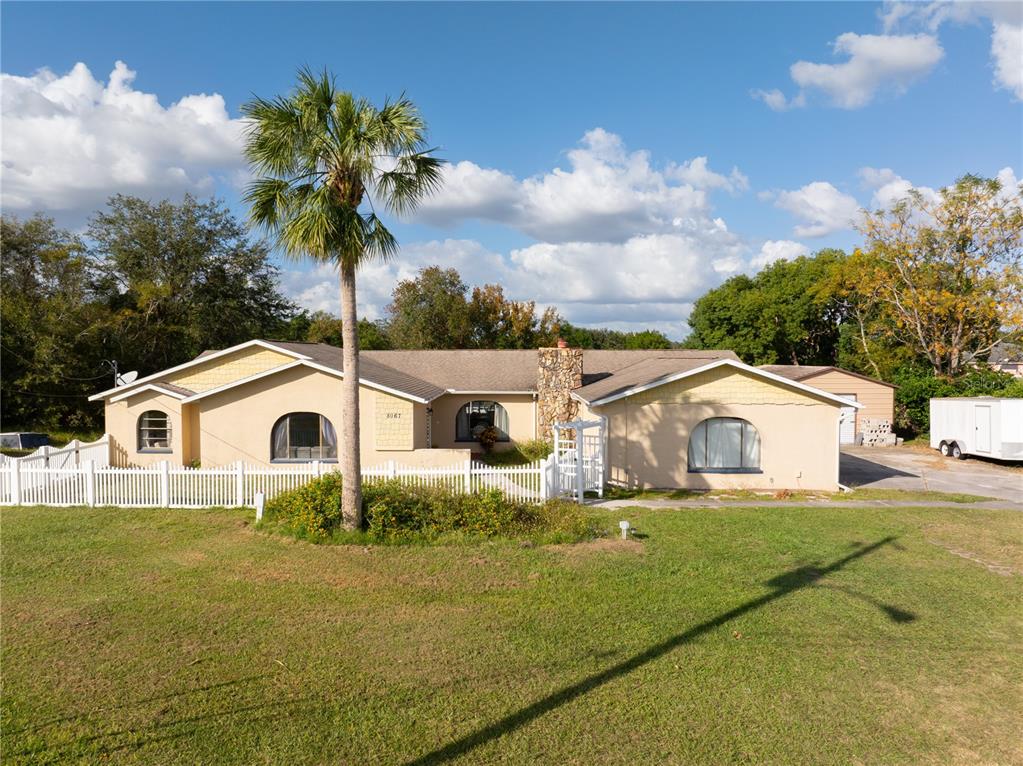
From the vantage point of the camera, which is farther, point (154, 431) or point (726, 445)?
point (154, 431)

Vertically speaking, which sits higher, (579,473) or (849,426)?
(579,473)

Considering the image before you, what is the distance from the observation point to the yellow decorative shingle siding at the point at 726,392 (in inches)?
710

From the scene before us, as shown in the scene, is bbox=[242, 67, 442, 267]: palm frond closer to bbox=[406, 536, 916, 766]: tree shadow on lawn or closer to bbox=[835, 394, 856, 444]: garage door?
bbox=[406, 536, 916, 766]: tree shadow on lawn

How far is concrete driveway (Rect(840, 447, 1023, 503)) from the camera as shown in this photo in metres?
19.0

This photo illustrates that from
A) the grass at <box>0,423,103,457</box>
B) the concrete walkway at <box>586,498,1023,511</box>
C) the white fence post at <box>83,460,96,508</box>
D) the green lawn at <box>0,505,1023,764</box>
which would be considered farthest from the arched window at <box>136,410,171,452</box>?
the concrete walkway at <box>586,498,1023,511</box>

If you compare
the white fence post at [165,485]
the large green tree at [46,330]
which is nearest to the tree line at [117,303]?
the large green tree at [46,330]

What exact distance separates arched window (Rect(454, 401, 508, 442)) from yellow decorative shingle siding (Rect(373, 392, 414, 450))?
22.9 ft

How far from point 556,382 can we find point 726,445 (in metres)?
7.42

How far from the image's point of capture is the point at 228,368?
22703 mm

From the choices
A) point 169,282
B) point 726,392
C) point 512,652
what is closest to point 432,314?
point 169,282

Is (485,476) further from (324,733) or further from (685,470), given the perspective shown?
(324,733)

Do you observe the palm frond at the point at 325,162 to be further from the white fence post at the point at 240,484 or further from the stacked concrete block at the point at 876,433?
the stacked concrete block at the point at 876,433

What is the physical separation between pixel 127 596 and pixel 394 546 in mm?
4268

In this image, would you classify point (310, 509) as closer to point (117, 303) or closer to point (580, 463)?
point (580, 463)
